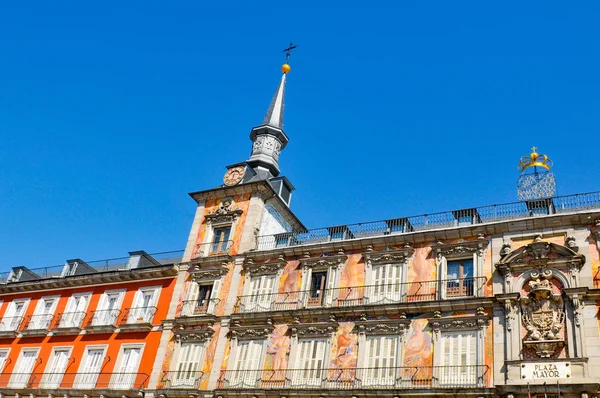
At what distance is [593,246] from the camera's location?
27.0 m

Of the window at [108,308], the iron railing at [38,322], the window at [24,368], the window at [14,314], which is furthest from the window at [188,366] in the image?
the window at [14,314]

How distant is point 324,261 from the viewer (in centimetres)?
3331

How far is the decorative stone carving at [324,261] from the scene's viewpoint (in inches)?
1294

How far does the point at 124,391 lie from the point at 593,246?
84.1 feet

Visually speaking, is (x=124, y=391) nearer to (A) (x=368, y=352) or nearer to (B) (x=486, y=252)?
(A) (x=368, y=352)

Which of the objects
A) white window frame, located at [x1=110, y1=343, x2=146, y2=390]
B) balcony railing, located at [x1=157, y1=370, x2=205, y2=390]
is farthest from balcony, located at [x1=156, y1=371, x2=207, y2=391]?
white window frame, located at [x1=110, y1=343, x2=146, y2=390]

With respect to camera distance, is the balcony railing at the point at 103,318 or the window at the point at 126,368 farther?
the balcony railing at the point at 103,318

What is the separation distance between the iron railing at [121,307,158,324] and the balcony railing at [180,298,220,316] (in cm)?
242

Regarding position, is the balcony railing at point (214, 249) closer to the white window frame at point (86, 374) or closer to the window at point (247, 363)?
the window at point (247, 363)

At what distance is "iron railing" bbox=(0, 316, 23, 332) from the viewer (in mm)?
42344

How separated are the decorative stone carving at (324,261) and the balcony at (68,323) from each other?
52.6ft

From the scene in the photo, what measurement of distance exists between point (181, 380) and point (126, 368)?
4477 mm

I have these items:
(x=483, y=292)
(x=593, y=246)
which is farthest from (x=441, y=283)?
(x=593, y=246)

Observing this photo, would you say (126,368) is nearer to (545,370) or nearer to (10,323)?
(10,323)
